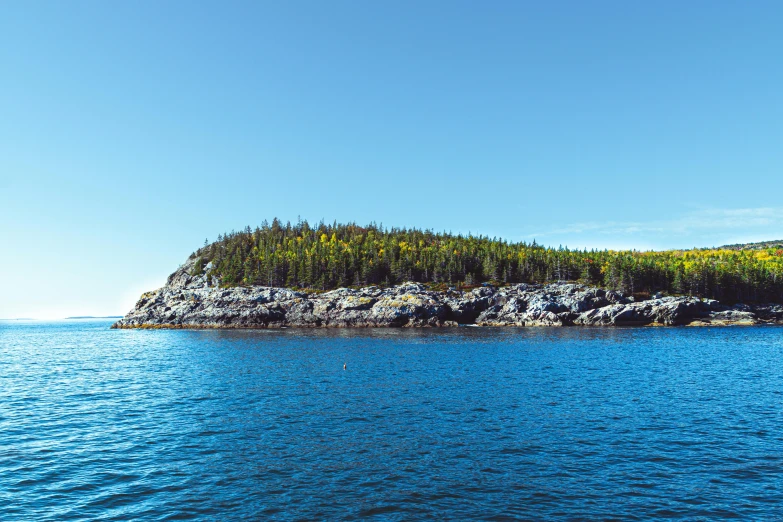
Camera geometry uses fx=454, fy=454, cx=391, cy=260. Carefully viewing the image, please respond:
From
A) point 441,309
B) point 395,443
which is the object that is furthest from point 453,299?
point 395,443

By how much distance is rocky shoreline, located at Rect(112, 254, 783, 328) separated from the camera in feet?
500

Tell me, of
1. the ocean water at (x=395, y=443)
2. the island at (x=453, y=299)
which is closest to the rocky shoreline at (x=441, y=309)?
the island at (x=453, y=299)

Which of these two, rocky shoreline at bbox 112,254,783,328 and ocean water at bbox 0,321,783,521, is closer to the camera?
ocean water at bbox 0,321,783,521

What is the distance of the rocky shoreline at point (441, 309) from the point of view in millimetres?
152375

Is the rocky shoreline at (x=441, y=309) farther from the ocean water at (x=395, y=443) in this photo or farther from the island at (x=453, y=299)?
the ocean water at (x=395, y=443)

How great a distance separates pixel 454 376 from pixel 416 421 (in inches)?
832

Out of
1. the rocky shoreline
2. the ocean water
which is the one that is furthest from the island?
the ocean water

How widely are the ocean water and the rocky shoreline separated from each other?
90.6 m

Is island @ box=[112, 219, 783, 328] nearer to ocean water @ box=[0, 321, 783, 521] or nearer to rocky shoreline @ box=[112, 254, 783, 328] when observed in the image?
rocky shoreline @ box=[112, 254, 783, 328]

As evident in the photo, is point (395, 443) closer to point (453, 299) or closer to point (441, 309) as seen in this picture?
point (441, 309)

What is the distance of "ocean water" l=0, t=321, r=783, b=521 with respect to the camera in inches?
850

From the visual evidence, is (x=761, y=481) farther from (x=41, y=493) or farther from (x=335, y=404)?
(x=41, y=493)

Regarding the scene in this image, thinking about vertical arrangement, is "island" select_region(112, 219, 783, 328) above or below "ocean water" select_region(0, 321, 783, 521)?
above

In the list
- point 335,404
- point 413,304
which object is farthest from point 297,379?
point 413,304
